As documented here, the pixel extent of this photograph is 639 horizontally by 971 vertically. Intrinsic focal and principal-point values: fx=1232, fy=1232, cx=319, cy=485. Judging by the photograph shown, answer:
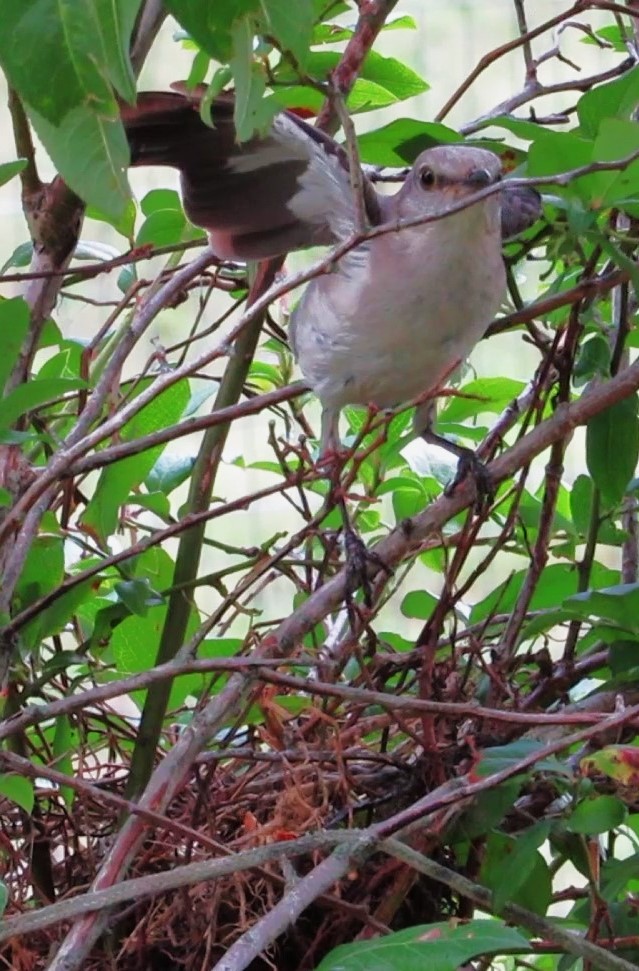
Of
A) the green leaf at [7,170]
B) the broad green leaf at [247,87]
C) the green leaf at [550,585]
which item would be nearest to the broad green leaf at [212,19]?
the broad green leaf at [247,87]

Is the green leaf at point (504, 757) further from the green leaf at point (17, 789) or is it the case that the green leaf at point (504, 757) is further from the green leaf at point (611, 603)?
the green leaf at point (17, 789)

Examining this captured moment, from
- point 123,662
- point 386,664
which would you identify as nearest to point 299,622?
point 386,664

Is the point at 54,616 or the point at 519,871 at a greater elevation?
the point at 54,616

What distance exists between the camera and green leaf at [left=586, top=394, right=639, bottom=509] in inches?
28.0

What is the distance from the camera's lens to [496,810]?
23.5 inches

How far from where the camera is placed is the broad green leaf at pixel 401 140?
71 cm

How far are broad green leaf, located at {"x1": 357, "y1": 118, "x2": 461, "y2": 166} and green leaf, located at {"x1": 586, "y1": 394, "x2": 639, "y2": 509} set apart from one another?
18 centimetres

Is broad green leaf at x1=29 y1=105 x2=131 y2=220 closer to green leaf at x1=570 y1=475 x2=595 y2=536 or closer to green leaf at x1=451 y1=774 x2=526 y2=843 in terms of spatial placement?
green leaf at x1=451 y1=774 x2=526 y2=843

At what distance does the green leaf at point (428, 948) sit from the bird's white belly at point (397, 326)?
58 centimetres

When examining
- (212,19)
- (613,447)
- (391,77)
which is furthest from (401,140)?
(212,19)

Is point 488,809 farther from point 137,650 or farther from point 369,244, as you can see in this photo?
point 369,244

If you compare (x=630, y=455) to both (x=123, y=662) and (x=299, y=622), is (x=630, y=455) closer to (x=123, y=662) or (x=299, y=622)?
(x=299, y=622)

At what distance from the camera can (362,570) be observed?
0.75m

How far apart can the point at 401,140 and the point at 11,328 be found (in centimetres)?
28
